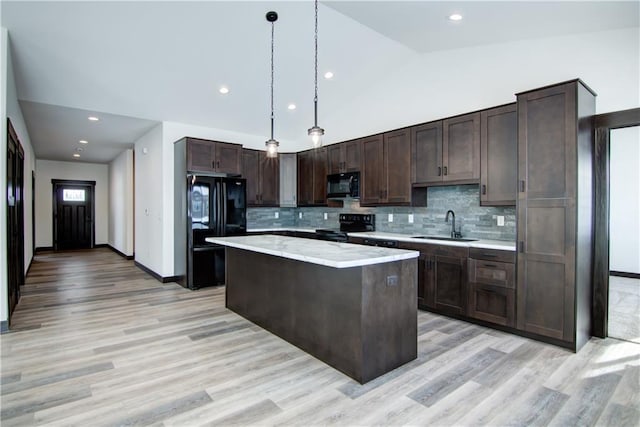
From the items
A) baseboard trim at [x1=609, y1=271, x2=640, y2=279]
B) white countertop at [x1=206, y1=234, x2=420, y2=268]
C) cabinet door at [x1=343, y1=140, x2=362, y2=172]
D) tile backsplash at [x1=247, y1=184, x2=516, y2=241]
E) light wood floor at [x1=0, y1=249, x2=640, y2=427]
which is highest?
cabinet door at [x1=343, y1=140, x2=362, y2=172]

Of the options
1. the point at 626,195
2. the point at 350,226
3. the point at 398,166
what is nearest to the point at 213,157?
the point at 350,226

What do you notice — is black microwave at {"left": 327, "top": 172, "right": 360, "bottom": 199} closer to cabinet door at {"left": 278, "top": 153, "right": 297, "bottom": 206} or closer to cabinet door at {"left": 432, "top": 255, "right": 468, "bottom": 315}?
cabinet door at {"left": 278, "top": 153, "right": 297, "bottom": 206}

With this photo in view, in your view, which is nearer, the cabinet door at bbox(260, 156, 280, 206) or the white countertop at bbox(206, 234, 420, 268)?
the white countertop at bbox(206, 234, 420, 268)

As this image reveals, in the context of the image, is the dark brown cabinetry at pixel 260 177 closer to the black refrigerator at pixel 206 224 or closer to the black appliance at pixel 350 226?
the black refrigerator at pixel 206 224

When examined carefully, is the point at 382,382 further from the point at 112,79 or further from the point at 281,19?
the point at 112,79

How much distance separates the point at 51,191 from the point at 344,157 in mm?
9401

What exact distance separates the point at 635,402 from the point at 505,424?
0.98m

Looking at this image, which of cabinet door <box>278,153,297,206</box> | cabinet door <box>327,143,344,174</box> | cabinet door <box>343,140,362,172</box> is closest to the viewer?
cabinet door <box>343,140,362,172</box>

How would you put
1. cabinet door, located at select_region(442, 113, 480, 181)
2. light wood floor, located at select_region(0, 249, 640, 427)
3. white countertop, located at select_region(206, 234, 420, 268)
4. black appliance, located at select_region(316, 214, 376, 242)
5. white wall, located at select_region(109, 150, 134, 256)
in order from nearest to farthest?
1. light wood floor, located at select_region(0, 249, 640, 427)
2. white countertop, located at select_region(206, 234, 420, 268)
3. cabinet door, located at select_region(442, 113, 480, 181)
4. black appliance, located at select_region(316, 214, 376, 242)
5. white wall, located at select_region(109, 150, 134, 256)

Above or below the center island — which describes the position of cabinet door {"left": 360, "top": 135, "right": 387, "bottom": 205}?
above

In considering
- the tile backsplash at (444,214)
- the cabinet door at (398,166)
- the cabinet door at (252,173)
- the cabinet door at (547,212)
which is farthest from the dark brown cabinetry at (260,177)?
the cabinet door at (547,212)

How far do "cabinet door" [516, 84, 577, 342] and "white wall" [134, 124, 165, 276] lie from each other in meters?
4.99

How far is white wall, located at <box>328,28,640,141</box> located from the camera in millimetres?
3328

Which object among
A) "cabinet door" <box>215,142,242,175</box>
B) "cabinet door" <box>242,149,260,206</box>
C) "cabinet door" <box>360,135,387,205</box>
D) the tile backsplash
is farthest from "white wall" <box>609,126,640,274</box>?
"cabinet door" <box>215,142,242,175</box>
